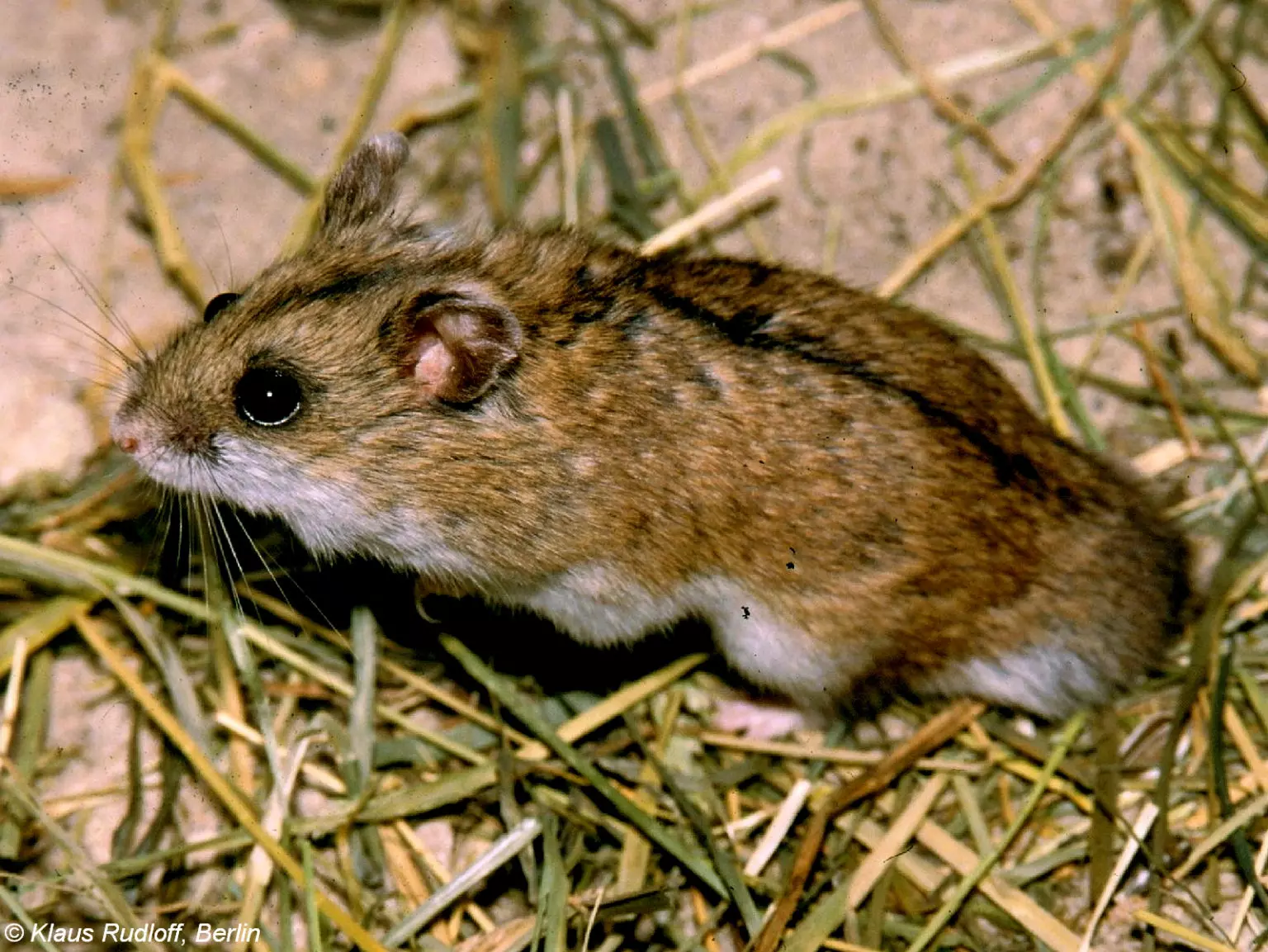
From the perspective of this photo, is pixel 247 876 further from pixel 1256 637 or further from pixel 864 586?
pixel 1256 637

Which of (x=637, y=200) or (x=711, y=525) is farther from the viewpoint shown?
(x=637, y=200)

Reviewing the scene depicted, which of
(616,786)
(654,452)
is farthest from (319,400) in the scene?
(616,786)

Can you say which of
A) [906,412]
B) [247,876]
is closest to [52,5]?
[247,876]

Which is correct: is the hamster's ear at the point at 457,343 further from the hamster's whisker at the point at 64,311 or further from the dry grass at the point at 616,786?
the hamster's whisker at the point at 64,311

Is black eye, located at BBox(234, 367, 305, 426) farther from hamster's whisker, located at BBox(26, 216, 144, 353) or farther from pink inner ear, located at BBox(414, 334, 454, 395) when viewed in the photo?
hamster's whisker, located at BBox(26, 216, 144, 353)

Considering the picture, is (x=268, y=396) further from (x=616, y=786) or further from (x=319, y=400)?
(x=616, y=786)
